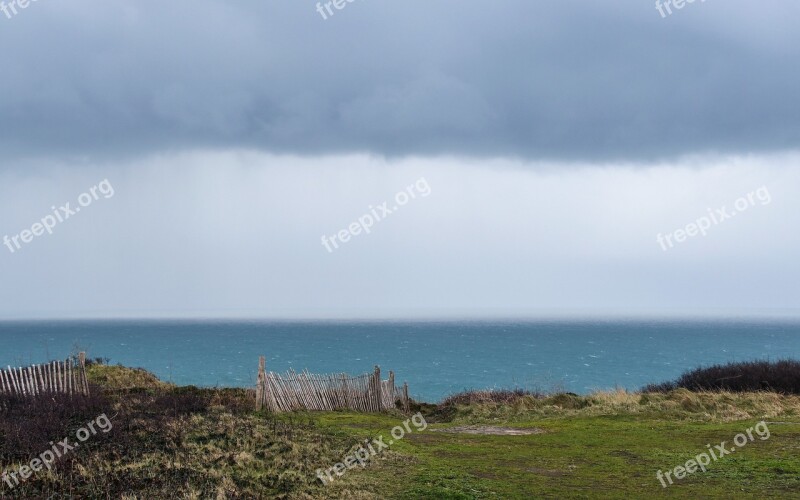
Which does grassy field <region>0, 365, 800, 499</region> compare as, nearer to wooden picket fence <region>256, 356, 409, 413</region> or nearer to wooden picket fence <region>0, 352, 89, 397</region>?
wooden picket fence <region>256, 356, 409, 413</region>

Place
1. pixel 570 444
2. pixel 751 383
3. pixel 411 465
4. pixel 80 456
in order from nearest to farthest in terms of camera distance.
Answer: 1. pixel 80 456
2. pixel 411 465
3. pixel 570 444
4. pixel 751 383

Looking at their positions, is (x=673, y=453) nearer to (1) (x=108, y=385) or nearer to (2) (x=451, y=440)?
(2) (x=451, y=440)

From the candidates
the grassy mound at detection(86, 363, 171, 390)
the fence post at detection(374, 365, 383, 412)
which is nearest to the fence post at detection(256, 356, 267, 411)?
the fence post at detection(374, 365, 383, 412)

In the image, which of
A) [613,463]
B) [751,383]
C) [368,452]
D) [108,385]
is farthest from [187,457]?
[751,383]

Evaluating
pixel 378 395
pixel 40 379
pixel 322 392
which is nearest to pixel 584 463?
pixel 322 392

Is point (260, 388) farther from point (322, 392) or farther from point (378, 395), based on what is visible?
point (378, 395)

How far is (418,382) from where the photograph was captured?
6975 cm

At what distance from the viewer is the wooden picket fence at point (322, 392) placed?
2236 cm

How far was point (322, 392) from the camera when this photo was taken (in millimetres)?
24297

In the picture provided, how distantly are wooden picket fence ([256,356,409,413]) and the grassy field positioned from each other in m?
0.97

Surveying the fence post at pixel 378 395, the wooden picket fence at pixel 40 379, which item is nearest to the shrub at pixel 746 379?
the fence post at pixel 378 395

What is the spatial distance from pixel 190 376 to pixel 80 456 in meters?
65.4

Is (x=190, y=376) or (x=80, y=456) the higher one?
(x=80, y=456)

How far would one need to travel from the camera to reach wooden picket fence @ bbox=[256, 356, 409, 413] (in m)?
22.4
